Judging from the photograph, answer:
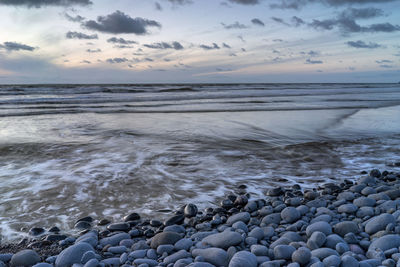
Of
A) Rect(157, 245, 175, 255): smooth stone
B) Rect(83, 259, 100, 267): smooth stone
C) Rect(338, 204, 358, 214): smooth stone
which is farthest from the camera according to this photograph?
Rect(338, 204, 358, 214): smooth stone

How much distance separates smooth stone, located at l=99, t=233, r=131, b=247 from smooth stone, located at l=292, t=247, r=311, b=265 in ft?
5.04

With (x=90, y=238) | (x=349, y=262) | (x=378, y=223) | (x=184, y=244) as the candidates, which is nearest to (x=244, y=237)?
(x=184, y=244)

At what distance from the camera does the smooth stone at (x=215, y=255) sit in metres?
2.33

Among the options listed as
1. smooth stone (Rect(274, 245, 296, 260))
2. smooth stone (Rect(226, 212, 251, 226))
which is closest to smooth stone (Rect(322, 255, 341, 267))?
smooth stone (Rect(274, 245, 296, 260))

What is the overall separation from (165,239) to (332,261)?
1398 millimetres

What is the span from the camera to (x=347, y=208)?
10.9 feet

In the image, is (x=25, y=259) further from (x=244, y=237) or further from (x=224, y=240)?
(x=244, y=237)

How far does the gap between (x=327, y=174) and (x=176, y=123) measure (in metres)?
6.04

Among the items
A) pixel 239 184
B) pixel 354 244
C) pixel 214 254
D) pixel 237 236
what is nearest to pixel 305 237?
pixel 354 244

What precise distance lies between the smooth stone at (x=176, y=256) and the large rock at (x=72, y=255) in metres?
0.67

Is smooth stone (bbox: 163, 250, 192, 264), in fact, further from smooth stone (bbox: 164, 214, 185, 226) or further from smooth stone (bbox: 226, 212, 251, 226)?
smooth stone (bbox: 226, 212, 251, 226)

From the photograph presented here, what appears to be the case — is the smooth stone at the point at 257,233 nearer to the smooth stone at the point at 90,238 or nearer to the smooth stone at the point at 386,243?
the smooth stone at the point at 386,243

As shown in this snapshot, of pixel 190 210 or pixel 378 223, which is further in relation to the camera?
pixel 190 210

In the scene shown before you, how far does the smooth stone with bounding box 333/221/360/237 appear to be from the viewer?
2803 mm
